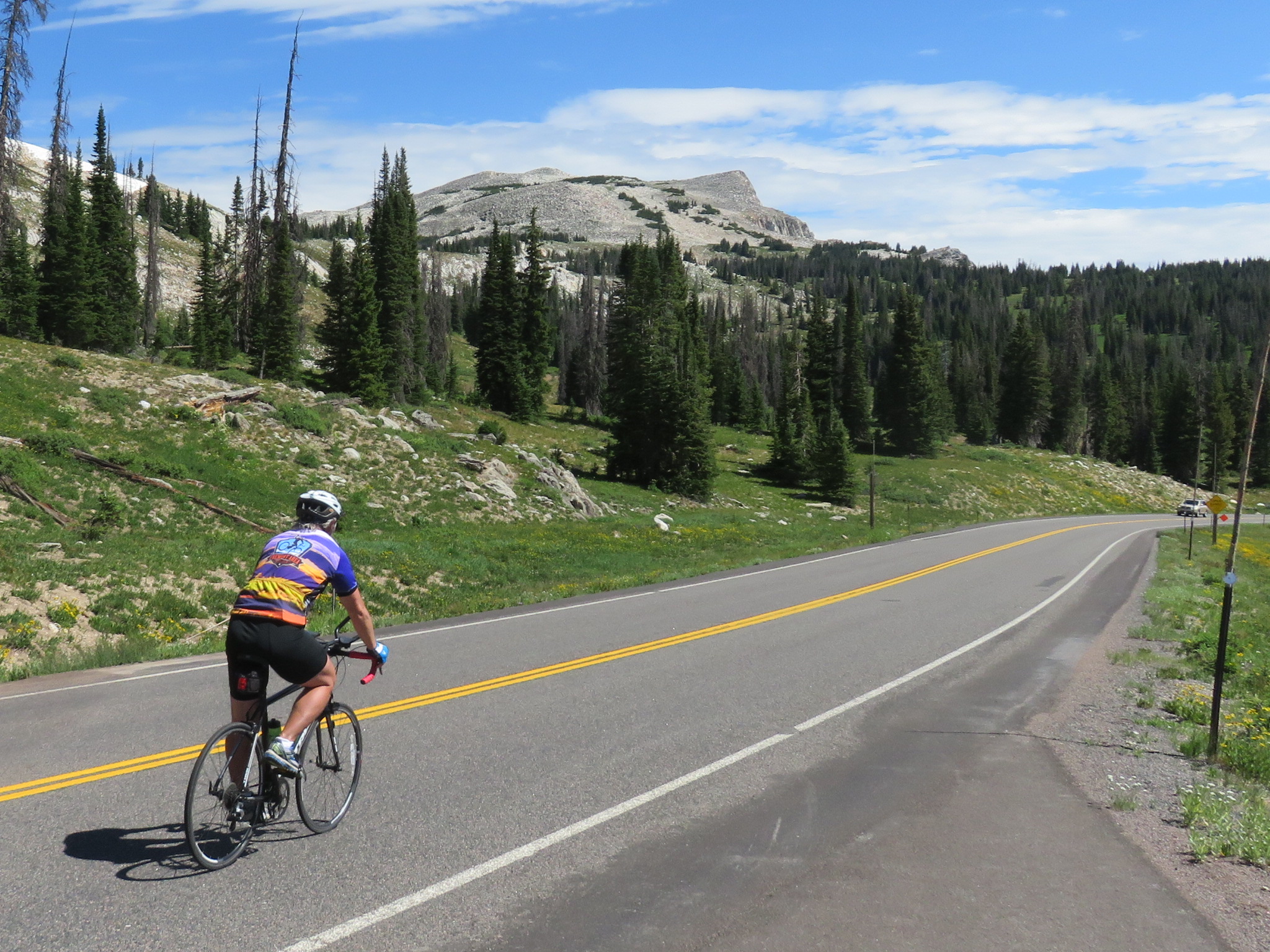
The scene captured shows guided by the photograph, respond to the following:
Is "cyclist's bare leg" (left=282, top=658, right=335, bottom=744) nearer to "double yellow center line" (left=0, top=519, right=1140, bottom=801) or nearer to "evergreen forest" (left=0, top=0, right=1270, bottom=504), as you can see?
"double yellow center line" (left=0, top=519, right=1140, bottom=801)

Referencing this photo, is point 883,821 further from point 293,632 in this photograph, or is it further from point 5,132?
point 5,132

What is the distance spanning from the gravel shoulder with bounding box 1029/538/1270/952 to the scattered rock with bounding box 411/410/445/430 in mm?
34519

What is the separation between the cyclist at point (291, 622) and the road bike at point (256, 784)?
11 cm

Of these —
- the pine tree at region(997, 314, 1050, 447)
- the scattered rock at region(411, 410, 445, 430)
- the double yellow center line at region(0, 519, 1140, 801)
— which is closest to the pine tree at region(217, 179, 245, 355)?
the scattered rock at region(411, 410, 445, 430)

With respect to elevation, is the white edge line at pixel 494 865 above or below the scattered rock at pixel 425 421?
below

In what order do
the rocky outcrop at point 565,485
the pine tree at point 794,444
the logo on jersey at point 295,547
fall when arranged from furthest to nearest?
the pine tree at point 794,444, the rocky outcrop at point 565,485, the logo on jersey at point 295,547

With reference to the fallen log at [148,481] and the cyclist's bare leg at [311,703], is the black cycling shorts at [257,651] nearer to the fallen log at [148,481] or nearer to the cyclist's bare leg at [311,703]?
the cyclist's bare leg at [311,703]

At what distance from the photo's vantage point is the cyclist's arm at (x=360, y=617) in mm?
5902

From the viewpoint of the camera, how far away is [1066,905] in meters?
5.23

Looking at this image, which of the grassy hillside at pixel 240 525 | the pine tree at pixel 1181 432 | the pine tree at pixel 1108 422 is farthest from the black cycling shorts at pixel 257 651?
the pine tree at pixel 1108 422

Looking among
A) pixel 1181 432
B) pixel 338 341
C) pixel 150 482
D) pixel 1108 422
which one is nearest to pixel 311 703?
pixel 150 482

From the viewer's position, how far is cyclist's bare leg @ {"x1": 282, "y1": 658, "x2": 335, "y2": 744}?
5.64m

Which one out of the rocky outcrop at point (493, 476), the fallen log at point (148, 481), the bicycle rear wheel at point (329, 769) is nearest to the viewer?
the bicycle rear wheel at point (329, 769)

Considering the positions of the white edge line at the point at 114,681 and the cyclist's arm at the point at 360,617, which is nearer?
the cyclist's arm at the point at 360,617
